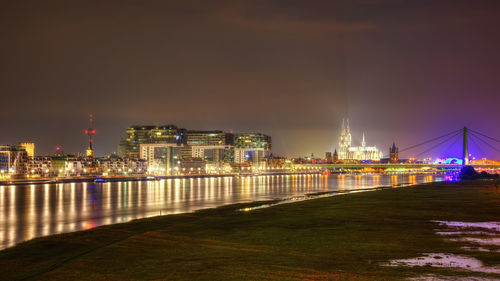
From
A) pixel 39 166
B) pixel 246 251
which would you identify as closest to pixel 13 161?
pixel 39 166

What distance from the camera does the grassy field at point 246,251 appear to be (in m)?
15.4

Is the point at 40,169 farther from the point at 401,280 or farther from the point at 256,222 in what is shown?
the point at 401,280

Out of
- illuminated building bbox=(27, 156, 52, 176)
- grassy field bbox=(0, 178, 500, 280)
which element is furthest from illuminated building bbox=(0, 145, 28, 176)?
grassy field bbox=(0, 178, 500, 280)

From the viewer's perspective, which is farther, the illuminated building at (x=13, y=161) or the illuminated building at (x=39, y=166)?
the illuminated building at (x=39, y=166)

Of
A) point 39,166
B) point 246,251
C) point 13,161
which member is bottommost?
point 246,251

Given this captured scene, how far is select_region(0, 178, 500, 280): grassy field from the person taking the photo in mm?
15430

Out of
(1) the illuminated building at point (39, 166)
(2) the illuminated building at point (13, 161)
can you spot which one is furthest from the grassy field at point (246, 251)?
(2) the illuminated building at point (13, 161)

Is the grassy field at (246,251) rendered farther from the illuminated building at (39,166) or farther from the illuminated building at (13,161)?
the illuminated building at (13,161)

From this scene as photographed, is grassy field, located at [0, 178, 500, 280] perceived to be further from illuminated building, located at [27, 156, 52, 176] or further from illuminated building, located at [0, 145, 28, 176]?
illuminated building, located at [0, 145, 28, 176]

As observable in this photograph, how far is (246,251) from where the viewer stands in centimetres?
1928

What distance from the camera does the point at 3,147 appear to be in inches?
7751

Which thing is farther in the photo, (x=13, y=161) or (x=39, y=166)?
(x=39, y=166)

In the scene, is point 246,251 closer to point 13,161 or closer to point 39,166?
point 13,161

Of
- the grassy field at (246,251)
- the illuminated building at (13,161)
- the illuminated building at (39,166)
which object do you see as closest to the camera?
the grassy field at (246,251)
